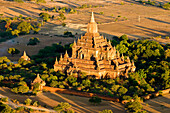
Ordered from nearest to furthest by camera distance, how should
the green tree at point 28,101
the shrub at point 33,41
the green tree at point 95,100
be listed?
the green tree at point 28,101
the green tree at point 95,100
the shrub at point 33,41

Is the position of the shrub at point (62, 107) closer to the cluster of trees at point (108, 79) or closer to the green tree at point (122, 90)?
the cluster of trees at point (108, 79)

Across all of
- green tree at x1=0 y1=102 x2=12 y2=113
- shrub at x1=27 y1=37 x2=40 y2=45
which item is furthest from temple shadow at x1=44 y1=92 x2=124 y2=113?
shrub at x1=27 y1=37 x2=40 y2=45

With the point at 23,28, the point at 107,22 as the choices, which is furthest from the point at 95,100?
the point at 107,22

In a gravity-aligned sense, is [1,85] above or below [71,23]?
below

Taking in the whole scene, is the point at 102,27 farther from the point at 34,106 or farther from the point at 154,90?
the point at 34,106

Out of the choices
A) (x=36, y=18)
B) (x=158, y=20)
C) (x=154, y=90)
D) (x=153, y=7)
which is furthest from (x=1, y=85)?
(x=153, y=7)

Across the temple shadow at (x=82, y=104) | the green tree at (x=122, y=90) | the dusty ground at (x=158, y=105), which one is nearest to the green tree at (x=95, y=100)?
the temple shadow at (x=82, y=104)

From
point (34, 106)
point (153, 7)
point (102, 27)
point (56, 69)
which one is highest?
point (153, 7)
